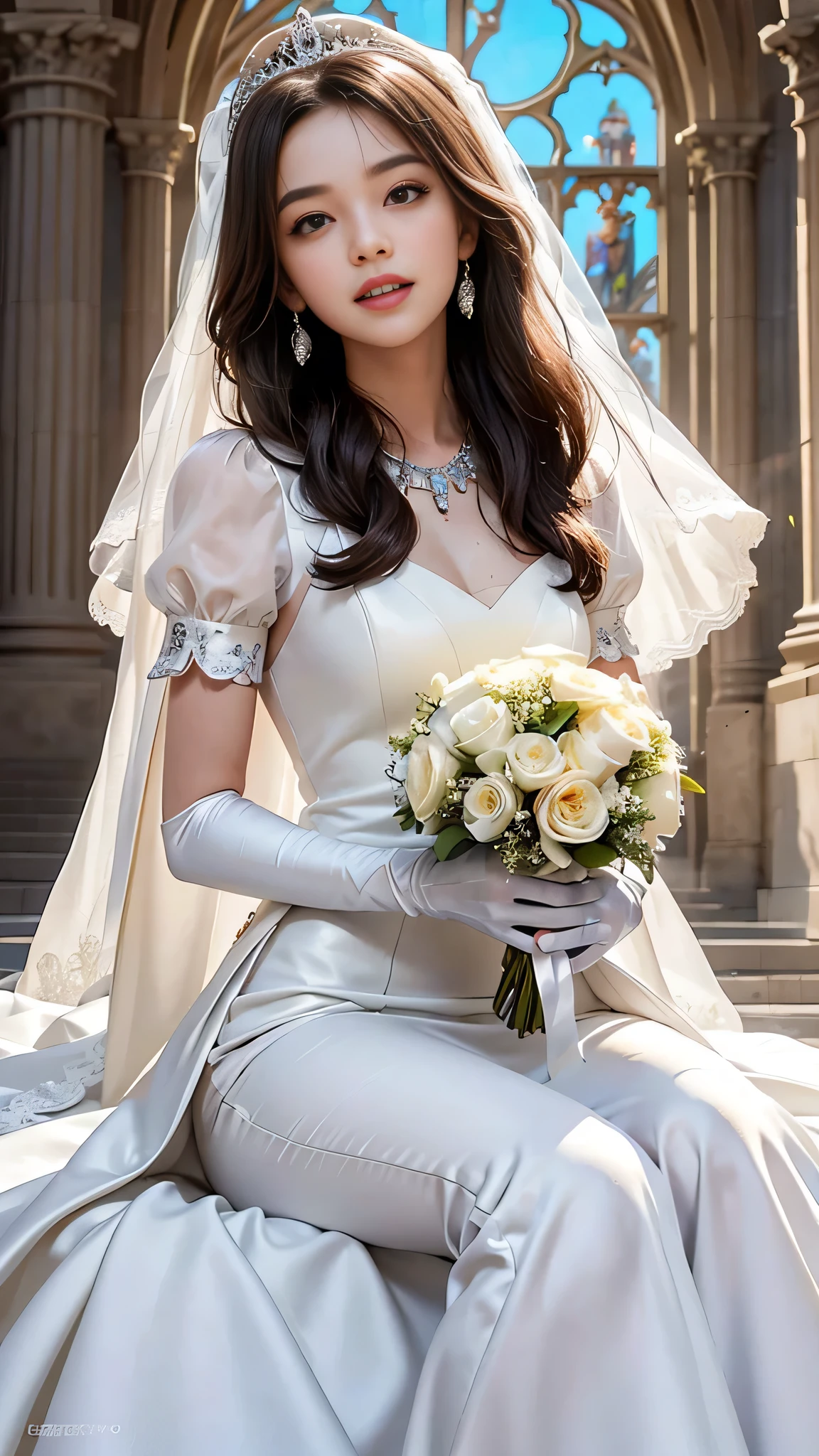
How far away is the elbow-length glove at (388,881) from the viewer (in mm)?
1459

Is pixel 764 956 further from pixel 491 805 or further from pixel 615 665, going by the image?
pixel 491 805

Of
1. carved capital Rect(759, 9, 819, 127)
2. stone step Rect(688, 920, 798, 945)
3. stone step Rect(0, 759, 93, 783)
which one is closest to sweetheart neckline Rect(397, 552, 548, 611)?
stone step Rect(688, 920, 798, 945)

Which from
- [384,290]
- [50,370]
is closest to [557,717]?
[384,290]

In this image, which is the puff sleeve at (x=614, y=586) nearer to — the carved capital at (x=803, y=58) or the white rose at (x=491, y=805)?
the white rose at (x=491, y=805)

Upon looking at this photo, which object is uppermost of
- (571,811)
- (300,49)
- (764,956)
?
(300,49)

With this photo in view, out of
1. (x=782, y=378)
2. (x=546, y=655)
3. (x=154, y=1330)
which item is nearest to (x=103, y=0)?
(x=782, y=378)

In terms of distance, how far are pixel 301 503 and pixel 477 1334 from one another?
1113 mm

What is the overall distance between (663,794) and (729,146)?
28.1ft

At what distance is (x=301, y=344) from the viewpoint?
79.7 inches

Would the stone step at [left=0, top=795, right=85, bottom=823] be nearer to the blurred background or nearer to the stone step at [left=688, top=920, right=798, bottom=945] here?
the blurred background

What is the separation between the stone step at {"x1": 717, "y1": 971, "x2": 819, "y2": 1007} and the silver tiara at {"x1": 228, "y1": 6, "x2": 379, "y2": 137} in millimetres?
3590

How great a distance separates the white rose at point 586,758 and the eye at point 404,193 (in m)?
0.92

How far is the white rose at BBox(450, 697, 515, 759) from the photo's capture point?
4.63 feet

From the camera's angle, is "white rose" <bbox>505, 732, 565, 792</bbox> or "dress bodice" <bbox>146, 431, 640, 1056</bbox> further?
"dress bodice" <bbox>146, 431, 640, 1056</bbox>
